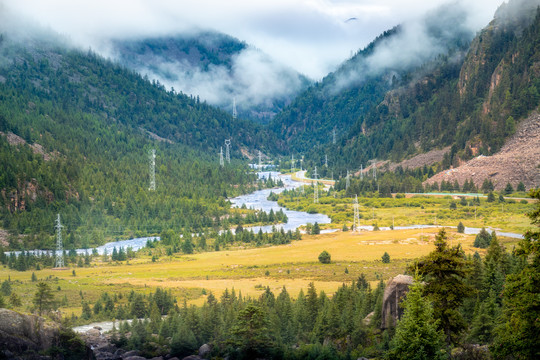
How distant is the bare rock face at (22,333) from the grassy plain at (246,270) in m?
25.6

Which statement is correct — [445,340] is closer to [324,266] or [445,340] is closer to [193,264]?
[324,266]

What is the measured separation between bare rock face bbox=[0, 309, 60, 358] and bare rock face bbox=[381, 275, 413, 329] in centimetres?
3716

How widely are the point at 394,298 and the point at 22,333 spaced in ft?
129

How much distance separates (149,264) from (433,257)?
9928 centimetres

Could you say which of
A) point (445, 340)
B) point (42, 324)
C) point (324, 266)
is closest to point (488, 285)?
point (445, 340)

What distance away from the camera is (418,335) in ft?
142

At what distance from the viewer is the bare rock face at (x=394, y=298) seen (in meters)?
60.7

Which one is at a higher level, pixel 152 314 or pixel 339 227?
pixel 339 227

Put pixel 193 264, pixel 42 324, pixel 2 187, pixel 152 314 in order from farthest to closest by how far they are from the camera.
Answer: pixel 2 187 → pixel 193 264 → pixel 152 314 → pixel 42 324

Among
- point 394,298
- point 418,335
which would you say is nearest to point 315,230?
point 394,298

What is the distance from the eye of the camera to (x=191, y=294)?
10181 cm

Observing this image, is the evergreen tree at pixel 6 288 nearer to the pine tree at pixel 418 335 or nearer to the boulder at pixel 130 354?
the boulder at pixel 130 354

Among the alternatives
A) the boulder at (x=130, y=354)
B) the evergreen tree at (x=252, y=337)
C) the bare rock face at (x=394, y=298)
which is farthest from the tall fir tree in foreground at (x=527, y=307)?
the boulder at (x=130, y=354)

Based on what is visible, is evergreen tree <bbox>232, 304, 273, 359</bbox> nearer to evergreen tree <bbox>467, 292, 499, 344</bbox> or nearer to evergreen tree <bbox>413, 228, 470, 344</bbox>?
evergreen tree <bbox>413, 228, 470, 344</bbox>
